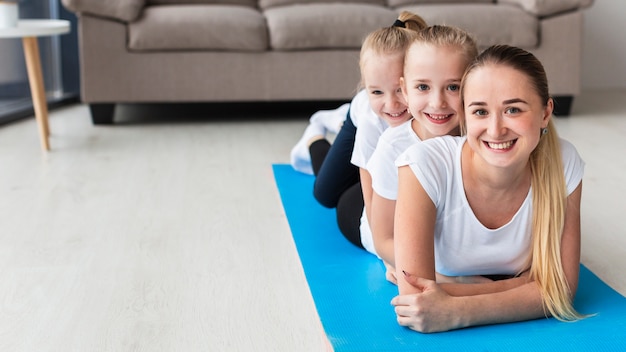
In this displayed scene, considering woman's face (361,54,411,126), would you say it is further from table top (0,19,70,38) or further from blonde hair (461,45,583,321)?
table top (0,19,70,38)

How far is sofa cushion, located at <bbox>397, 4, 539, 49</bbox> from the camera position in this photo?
157 inches

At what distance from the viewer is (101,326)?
1762mm

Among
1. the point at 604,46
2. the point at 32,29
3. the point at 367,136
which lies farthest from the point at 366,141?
the point at 604,46

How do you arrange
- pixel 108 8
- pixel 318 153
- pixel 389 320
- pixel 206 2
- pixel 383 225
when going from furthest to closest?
1. pixel 206 2
2. pixel 108 8
3. pixel 318 153
4. pixel 383 225
5. pixel 389 320

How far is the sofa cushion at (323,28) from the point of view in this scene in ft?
12.8

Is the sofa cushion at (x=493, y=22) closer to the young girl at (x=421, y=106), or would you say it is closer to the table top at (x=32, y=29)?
the table top at (x=32, y=29)

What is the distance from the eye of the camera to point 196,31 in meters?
3.87

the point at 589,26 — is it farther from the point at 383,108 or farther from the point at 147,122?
the point at 383,108

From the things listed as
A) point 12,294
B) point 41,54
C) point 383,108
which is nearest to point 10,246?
point 12,294

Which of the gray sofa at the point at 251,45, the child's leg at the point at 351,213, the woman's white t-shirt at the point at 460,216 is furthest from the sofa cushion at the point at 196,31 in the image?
the woman's white t-shirt at the point at 460,216

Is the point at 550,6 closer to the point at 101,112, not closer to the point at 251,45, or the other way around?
the point at 251,45

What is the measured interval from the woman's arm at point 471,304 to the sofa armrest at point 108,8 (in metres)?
2.60

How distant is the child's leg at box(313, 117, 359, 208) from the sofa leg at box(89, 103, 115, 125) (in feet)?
6.07

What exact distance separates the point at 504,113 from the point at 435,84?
0.77 feet
